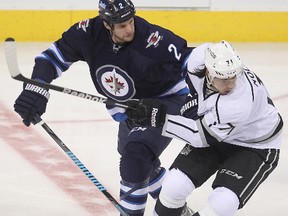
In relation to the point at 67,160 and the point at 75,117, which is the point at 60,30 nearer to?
the point at 75,117

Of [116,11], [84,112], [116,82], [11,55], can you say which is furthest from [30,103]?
[84,112]

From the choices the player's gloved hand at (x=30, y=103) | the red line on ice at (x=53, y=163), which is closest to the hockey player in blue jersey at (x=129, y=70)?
the player's gloved hand at (x=30, y=103)

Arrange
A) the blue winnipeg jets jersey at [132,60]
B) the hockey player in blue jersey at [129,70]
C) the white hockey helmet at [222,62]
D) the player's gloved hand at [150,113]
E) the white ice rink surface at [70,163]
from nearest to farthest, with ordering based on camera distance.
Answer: the white hockey helmet at [222,62]
the player's gloved hand at [150,113]
the hockey player in blue jersey at [129,70]
the blue winnipeg jets jersey at [132,60]
the white ice rink surface at [70,163]

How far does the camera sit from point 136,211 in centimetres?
313

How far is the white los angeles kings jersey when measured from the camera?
2730 millimetres

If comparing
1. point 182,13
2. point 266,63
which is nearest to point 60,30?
point 182,13

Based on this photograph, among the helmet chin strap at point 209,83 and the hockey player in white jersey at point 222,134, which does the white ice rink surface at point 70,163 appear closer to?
the hockey player in white jersey at point 222,134

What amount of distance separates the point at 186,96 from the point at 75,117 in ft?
5.17

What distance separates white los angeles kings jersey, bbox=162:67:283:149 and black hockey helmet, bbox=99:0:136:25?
1.12ft

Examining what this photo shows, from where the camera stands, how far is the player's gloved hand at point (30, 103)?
2979 millimetres

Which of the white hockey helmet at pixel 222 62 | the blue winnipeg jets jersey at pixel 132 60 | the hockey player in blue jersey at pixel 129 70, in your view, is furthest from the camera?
the blue winnipeg jets jersey at pixel 132 60

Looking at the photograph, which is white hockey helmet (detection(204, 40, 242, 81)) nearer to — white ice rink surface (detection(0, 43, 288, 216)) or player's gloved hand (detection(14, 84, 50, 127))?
player's gloved hand (detection(14, 84, 50, 127))

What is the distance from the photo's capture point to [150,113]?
2887 millimetres

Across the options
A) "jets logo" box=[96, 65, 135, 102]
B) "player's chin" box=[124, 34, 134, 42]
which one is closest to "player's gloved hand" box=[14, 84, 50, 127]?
"jets logo" box=[96, 65, 135, 102]
